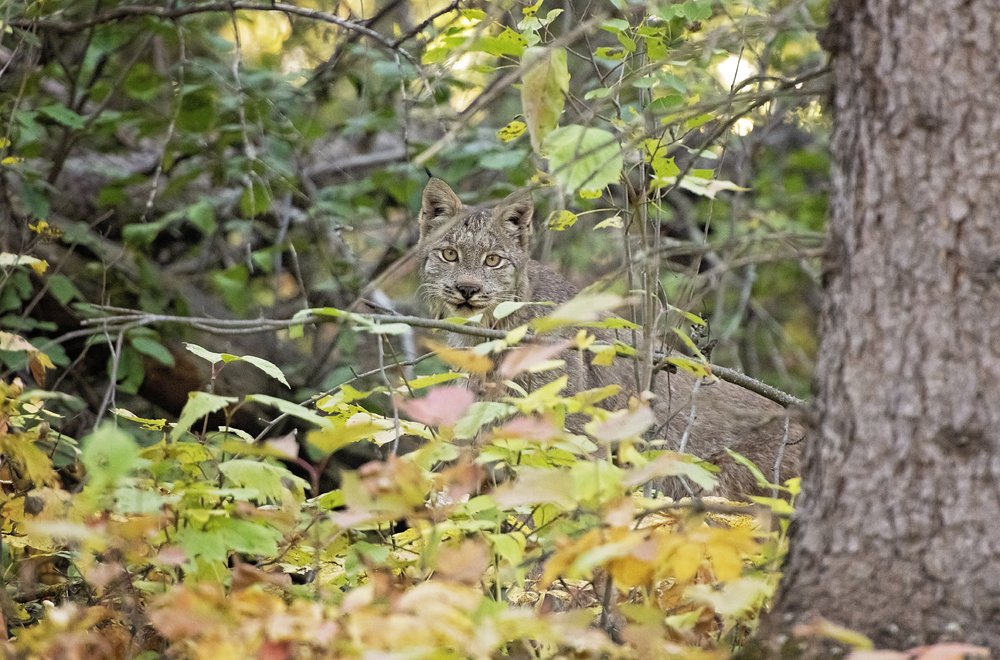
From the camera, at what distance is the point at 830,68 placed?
2816 millimetres

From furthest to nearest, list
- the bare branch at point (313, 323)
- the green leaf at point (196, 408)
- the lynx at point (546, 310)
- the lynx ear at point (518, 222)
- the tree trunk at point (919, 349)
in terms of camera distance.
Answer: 1. the lynx ear at point (518, 222)
2. the lynx at point (546, 310)
3. the bare branch at point (313, 323)
4. the green leaf at point (196, 408)
5. the tree trunk at point (919, 349)

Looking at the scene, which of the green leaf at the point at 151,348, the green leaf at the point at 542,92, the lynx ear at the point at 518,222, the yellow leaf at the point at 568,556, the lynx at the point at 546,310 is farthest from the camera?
the lynx ear at the point at 518,222

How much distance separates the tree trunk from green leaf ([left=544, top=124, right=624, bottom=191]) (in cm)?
55

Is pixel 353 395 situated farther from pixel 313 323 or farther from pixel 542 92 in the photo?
pixel 542 92

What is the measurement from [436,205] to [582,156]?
4.00 metres

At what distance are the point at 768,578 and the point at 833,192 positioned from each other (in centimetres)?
93

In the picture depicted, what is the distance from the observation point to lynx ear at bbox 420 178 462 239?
641cm

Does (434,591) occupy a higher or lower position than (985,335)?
lower

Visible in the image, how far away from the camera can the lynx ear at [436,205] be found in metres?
6.41

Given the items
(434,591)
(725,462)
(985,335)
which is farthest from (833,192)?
(725,462)

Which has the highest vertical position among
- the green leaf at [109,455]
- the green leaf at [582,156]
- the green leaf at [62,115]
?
the green leaf at [62,115]

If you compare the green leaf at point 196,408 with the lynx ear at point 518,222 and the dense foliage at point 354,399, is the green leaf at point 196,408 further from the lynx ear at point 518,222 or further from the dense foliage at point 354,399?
the lynx ear at point 518,222

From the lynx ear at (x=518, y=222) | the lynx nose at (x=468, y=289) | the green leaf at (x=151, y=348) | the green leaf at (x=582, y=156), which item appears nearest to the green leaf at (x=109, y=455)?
the green leaf at (x=582, y=156)

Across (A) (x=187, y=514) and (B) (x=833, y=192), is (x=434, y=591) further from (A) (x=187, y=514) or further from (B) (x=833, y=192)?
(B) (x=833, y=192)
